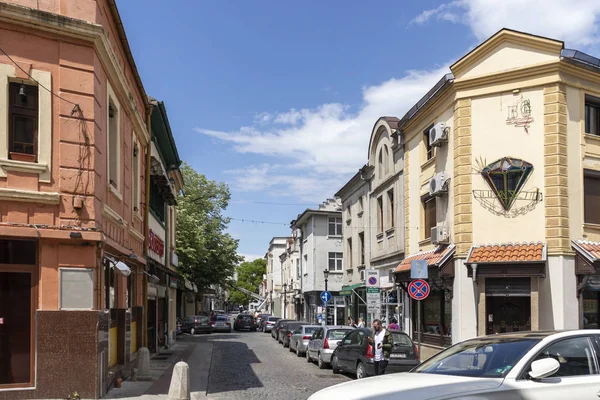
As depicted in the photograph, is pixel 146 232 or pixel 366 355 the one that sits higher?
pixel 146 232

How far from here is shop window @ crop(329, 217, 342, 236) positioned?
51.7m

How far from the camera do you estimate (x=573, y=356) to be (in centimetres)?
622

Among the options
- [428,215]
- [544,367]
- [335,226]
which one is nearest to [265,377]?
[428,215]

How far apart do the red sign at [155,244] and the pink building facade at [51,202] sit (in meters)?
9.38

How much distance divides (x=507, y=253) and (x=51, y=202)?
13019mm

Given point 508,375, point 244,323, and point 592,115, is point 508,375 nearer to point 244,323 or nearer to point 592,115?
point 592,115

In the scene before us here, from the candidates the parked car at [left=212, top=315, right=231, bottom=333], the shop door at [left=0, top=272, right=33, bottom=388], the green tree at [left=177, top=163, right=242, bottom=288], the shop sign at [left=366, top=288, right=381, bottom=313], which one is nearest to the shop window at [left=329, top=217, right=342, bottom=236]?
the green tree at [left=177, top=163, right=242, bottom=288]

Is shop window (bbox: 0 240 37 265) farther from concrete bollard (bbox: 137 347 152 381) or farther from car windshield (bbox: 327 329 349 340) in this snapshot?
car windshield (bbox: 327 329 349 340)

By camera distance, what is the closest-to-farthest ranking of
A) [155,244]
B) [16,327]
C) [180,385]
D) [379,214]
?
[16,327] → [180,385] → [155,244] → [379,214]

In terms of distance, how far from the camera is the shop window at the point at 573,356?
610 centimetres

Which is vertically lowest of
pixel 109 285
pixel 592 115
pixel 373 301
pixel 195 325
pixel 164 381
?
pixel 195 325

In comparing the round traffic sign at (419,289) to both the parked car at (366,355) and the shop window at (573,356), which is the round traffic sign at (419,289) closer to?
the parked car at (366,355)

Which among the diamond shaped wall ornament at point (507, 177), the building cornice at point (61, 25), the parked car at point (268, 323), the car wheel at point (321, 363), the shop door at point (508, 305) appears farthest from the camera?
the parked car at point (268, 323)

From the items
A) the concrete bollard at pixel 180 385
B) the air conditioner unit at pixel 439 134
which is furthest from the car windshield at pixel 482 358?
the air conditioner unit at pixel 439 134
